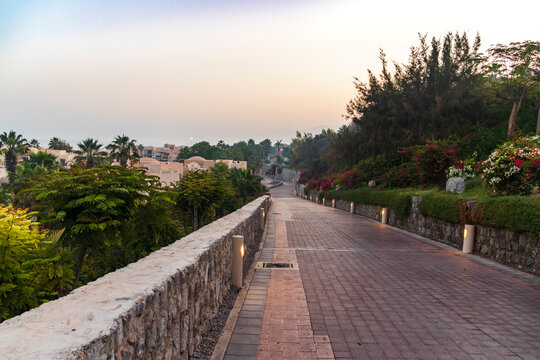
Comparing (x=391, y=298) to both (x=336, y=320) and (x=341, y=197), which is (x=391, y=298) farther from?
(x=341, y=197)

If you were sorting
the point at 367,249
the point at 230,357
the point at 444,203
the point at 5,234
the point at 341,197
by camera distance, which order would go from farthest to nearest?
the point at 341,197
the point at 444,203
the point at 367,249
the point at 5,234
the point at 230,357

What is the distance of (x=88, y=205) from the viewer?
7055 millimetres

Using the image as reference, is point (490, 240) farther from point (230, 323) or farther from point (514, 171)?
point (230, 323)

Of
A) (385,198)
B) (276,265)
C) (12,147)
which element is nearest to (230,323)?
(276,265)

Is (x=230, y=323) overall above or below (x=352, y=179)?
below

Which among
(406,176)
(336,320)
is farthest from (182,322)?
(406,176)

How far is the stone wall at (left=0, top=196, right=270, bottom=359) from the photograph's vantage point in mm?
1887

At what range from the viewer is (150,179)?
863 centimetres

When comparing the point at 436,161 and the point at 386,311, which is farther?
the point at 436,161

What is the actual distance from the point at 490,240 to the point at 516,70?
17.9 meters

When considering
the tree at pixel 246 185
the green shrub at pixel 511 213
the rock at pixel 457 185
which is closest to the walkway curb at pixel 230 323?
the green shrub at pixel 511 213

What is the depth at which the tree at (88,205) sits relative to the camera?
22.8ft

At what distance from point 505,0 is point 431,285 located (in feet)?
73.8

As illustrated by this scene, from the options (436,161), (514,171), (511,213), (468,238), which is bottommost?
(468,238)
